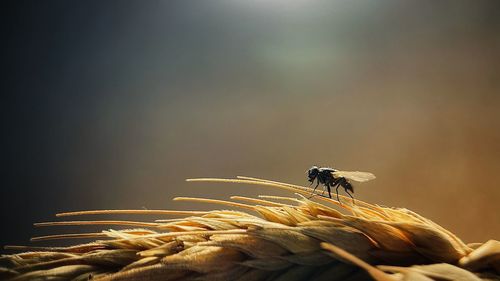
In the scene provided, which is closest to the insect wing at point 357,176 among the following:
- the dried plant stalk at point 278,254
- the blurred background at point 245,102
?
the dried plant stalk at point 278,254

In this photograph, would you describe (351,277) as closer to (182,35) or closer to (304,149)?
(304,149)

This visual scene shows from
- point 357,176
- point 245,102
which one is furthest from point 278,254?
point 245,102

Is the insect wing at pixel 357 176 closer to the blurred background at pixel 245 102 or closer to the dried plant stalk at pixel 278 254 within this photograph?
the dried plant stalk at pixel 278 254

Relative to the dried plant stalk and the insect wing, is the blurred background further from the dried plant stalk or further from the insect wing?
the dried plant stalk

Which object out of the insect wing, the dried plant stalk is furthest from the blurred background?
the dried plant stalk

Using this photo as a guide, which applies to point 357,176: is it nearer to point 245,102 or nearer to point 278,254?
point 278,254

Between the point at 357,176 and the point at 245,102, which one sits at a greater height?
the point at 245,102
